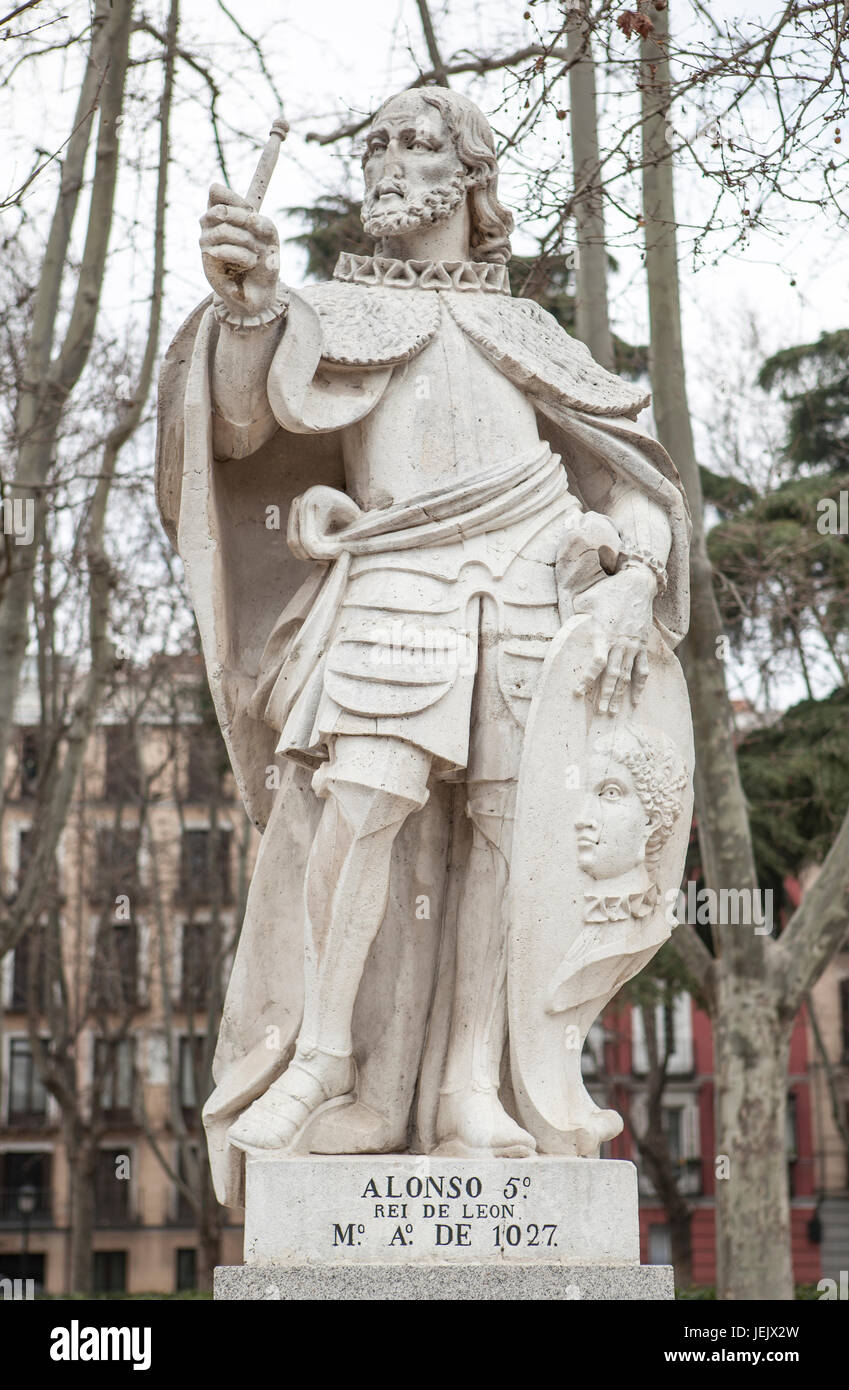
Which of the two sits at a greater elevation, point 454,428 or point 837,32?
point 837,32

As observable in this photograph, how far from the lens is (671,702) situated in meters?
5.73

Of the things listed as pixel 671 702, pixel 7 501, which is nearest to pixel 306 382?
pixel 671 702

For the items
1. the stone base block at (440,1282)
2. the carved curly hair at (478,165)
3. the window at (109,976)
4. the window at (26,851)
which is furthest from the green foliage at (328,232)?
the window at (109,976)

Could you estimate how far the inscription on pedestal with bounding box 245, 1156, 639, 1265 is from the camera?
507cm

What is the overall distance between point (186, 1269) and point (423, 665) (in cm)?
3651

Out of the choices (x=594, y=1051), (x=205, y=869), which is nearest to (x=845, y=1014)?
(x=594, y=1051)

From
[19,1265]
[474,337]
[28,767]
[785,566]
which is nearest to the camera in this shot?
[474,337]

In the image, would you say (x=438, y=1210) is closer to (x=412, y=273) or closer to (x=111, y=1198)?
(x=412, y=273)

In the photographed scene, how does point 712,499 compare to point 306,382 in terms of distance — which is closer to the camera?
point 306,382

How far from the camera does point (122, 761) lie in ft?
76.2

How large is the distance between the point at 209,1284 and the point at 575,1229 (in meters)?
15.4

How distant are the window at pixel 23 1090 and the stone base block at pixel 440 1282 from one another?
36.4 m

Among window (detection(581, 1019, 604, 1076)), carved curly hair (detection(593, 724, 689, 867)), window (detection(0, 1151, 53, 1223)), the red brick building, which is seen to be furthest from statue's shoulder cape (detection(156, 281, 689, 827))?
window (detection(0, 1151, 53, 1223))
